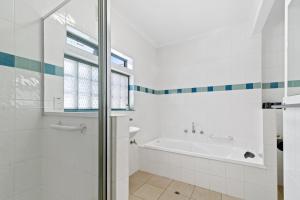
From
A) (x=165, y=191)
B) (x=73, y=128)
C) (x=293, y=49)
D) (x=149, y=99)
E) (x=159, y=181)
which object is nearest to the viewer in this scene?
(x=293, y=49)

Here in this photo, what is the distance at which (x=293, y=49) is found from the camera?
0.81 meters

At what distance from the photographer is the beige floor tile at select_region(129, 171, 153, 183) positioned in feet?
7.27

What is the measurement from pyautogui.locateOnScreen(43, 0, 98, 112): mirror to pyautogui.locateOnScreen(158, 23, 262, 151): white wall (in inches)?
83.4

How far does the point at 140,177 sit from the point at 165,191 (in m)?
0.53

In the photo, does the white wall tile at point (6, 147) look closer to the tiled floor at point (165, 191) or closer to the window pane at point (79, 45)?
the window pane at point (79, 45)

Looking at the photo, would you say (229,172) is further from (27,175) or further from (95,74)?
(27,175)

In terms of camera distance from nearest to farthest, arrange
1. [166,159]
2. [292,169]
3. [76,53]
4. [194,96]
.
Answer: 1. [292,169]
2. [76,53]
3. [166,159]
4. [194,96]

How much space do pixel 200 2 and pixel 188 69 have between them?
1.24m

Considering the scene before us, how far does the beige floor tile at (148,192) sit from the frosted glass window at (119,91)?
122cm

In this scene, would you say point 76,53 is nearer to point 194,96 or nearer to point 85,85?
point 85,85

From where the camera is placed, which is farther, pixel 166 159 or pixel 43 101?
pixel 166 159

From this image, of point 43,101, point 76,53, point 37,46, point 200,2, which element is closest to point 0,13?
point 37,46

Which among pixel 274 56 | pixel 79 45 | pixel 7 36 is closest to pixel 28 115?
pixel 7 36

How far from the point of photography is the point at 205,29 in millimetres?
2631
